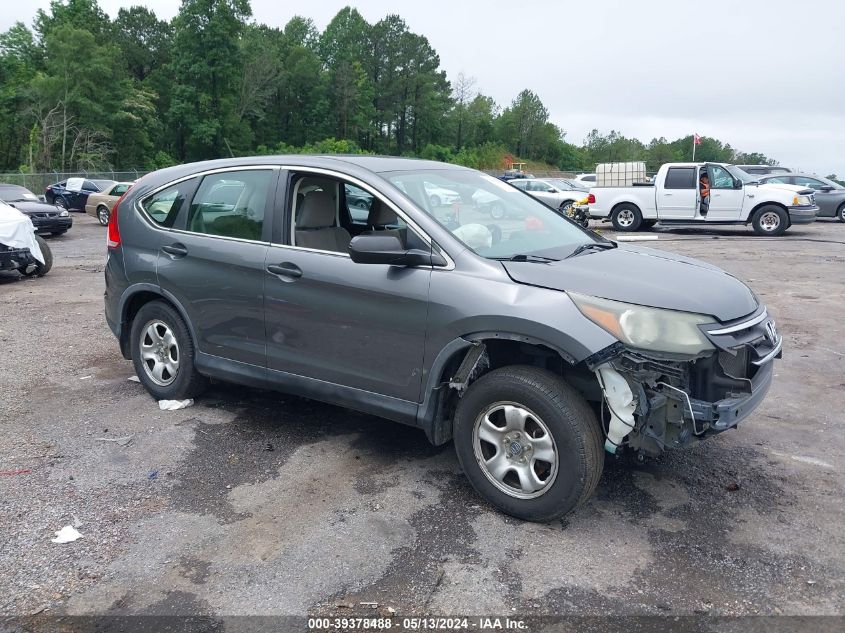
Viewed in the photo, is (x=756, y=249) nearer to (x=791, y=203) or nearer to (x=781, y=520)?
(x=791, y=203)

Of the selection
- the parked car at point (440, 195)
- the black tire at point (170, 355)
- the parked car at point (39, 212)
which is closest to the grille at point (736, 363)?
the parked car at point (440, 195)

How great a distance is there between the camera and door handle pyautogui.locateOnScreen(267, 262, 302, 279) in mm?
4387

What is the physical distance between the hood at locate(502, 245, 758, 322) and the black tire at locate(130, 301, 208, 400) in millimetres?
2519

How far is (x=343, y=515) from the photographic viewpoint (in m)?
3.75

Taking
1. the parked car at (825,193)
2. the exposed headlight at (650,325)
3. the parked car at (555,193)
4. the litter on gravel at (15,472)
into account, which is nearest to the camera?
the exposed headlight at (650,325)

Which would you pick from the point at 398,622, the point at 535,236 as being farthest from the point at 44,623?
the point at 535,236

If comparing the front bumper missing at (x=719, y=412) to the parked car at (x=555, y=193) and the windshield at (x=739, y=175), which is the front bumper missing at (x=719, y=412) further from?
the parked car at (x=555, y=193)

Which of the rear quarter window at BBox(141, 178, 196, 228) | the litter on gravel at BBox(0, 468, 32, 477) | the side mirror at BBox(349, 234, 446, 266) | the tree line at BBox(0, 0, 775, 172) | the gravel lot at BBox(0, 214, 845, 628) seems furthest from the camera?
the tree line at BBox(0, 0, 775, 172)

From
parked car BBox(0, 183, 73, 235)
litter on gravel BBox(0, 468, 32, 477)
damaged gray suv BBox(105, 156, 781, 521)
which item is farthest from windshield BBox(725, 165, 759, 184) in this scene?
Answer: litter on gravel BBox(0, 468, 32, 477)

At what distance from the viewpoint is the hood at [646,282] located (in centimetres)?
352

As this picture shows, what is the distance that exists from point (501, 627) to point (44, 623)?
5.97 feet

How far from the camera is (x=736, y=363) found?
3.62m

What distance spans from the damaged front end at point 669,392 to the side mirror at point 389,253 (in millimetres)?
1037

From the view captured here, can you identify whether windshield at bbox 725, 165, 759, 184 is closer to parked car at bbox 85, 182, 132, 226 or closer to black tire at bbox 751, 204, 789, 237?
black tire at bbox 751, 204, 789, 237
